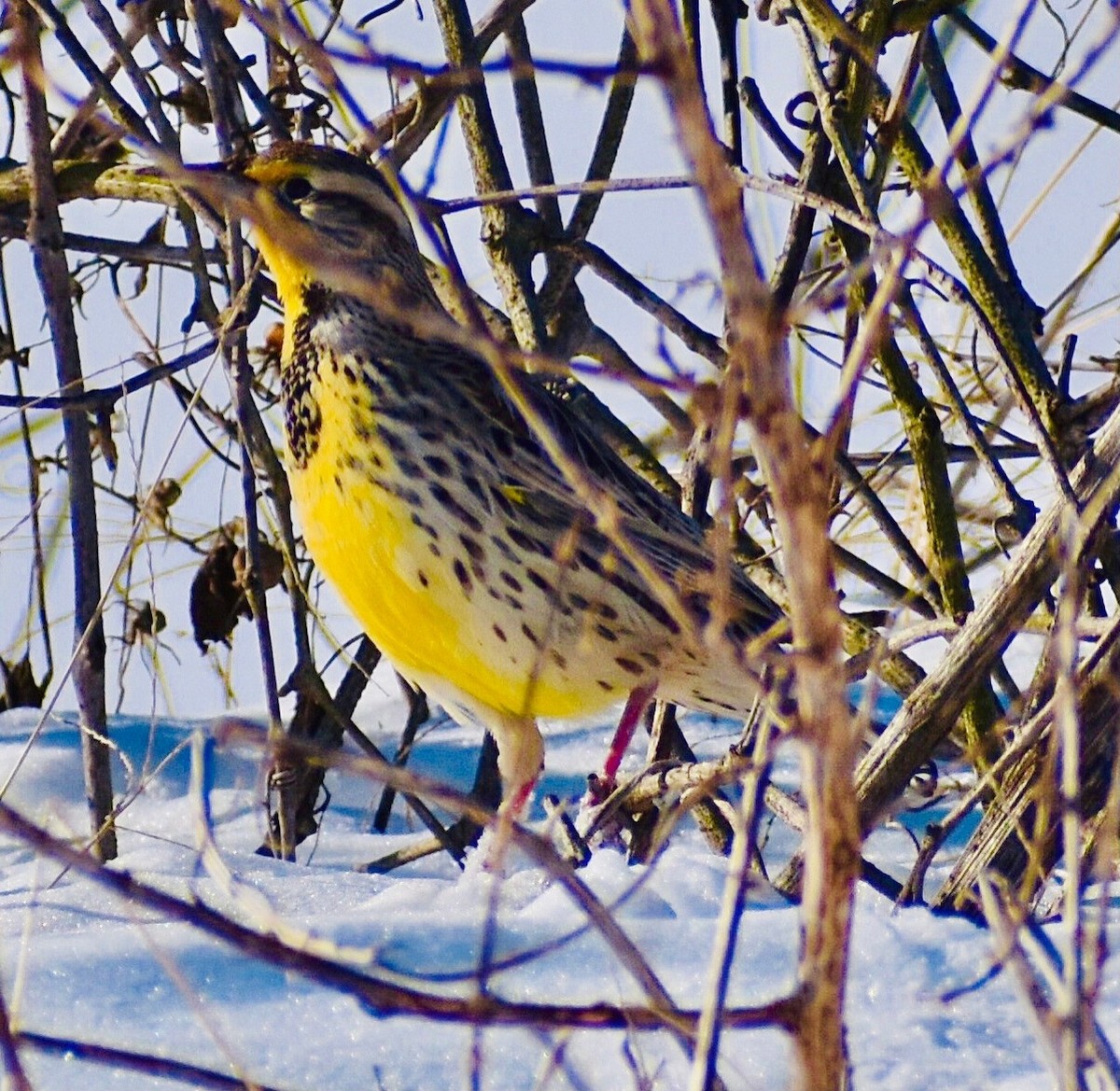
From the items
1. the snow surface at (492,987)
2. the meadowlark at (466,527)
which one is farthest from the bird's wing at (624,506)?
the snow surface at (492,987)

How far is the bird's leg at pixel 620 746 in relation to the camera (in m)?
3.51

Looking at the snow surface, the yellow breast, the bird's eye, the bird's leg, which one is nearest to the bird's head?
the bird's eye

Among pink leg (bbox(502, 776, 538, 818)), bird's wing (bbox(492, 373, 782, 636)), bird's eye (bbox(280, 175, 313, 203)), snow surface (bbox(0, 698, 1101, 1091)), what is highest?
bird's eye (bbox(280, 175, 313, 203))

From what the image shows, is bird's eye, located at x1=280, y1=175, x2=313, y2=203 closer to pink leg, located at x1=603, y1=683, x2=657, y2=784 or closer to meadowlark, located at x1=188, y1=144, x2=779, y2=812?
meadowlark, located at x1=188, y1=144, x2=779, y2=812

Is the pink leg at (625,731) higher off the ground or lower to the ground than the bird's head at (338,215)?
lower

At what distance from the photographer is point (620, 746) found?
11.9 ft

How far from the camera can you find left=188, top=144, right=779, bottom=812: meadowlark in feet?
10.8

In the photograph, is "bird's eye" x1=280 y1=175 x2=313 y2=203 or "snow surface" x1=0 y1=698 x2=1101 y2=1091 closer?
"snow surface" x1=0 y1=698 x2=1101 y2=1091

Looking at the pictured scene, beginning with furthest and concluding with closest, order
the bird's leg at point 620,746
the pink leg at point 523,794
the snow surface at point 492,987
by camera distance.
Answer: the pink leg at point 523,794 → the bird's leg at point 620,746 → the snow surface at point 492,987

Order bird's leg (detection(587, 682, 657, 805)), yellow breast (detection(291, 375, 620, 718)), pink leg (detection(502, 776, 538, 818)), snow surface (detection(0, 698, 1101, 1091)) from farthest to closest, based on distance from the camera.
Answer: pink leg (detection(502, 776, 538, 818)), bird's leg (detection(587, 682, 657, 805)), yellow breast (detection(291, 375, 620, 718)), snow surface (detection(0, 698, 1101, 1091))

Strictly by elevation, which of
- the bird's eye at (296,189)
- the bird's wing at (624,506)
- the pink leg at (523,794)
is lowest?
the pink leg at (523,794)

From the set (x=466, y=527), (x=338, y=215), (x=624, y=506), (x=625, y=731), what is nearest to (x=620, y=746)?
(x=625, y=731)

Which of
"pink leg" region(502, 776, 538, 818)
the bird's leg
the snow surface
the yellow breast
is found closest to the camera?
the snow surface

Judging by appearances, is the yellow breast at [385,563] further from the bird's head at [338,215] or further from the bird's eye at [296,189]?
the bird's eye at [296,189]
